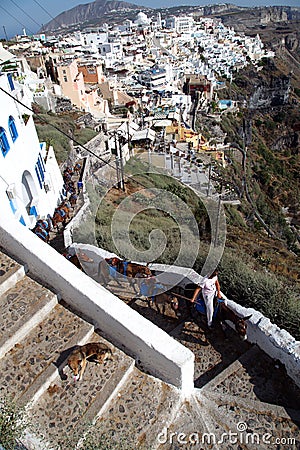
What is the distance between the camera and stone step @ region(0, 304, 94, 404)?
3.63m

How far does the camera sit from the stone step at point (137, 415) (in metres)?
3.40

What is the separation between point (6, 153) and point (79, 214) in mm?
2621

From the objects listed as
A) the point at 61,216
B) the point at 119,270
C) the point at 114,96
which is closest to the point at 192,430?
the point at 119,270

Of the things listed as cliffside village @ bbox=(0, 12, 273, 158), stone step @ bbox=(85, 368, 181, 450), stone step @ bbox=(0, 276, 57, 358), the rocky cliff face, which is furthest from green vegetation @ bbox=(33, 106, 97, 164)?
A: the rocky cliff face

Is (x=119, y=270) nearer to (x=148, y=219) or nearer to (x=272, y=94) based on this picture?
(x=148, y=219)

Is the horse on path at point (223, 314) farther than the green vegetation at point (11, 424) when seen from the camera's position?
Yes

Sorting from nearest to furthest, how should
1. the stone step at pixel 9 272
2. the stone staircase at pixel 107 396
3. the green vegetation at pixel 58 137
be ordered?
the stone staircase at pixel 107 396
the stone step at pixel 9 272
the green vegetation at pixel 58 137

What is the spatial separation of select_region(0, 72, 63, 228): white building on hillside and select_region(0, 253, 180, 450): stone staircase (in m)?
3.45

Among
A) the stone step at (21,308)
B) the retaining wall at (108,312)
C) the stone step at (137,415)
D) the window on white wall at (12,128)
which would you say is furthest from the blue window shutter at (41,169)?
the stone step at (137,415)

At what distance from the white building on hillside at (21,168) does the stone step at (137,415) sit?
186 inches

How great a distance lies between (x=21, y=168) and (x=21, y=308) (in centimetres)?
659

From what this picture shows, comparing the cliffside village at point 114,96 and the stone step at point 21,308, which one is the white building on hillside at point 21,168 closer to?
the cliffside village at point 114,96

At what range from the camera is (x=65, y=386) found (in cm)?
377

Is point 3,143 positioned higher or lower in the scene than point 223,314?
higher
